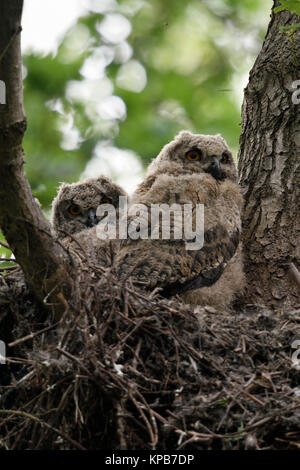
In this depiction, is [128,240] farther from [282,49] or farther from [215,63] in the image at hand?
[215,63]

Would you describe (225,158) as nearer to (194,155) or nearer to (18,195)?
(194,155)

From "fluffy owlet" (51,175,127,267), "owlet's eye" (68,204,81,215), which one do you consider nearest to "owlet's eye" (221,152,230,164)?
"fluffy owlet" (51,175,127,267)

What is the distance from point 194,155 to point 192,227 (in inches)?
31.2

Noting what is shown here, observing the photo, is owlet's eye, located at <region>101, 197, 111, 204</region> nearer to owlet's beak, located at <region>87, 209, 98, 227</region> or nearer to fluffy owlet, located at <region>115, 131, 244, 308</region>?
owlet's beak, located at <region>87, 209, 98, 227</region>

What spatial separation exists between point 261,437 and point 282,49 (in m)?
2.84

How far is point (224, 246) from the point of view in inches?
154

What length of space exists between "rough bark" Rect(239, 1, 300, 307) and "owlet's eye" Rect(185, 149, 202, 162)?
0.33m

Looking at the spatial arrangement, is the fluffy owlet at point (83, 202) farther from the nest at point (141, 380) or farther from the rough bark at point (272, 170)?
the nest at point (141, 380)

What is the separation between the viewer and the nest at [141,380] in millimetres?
2609

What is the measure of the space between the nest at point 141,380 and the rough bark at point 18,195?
0.17m

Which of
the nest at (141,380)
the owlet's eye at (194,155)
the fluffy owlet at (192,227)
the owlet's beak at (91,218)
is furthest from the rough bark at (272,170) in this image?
the owlet's beak at (91,218)

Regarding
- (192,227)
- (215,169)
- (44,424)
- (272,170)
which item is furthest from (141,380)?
(272,170)

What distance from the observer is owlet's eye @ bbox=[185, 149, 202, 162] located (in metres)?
4.50
